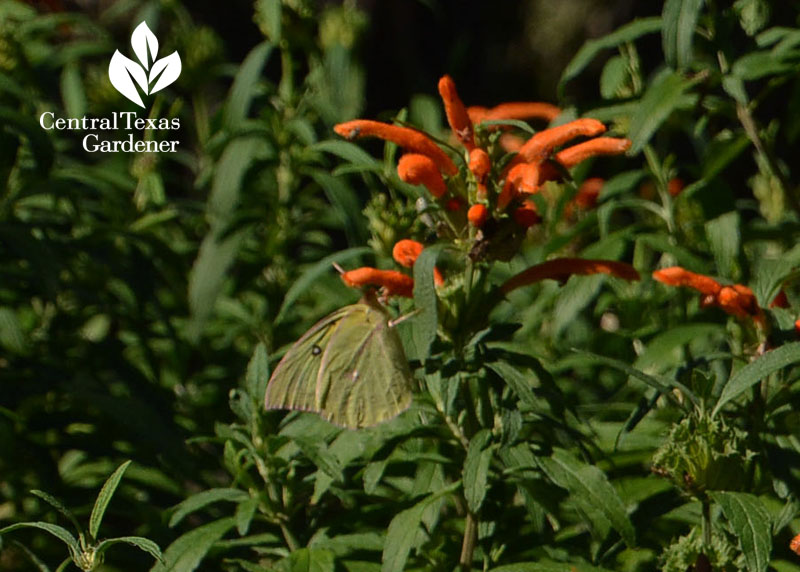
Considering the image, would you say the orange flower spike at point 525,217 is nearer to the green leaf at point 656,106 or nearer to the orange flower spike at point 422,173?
the orange flower spike at point 422,173

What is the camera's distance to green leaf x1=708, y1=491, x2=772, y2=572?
60.4 inches

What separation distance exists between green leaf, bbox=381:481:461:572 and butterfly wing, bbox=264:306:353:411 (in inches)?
8.7

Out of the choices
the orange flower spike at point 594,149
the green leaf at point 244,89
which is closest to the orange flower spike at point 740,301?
the orange flower spike at point 594,149

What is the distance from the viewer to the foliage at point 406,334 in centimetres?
171

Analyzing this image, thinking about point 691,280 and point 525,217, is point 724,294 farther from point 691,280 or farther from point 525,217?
point 525,217

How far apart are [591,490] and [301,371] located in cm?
49

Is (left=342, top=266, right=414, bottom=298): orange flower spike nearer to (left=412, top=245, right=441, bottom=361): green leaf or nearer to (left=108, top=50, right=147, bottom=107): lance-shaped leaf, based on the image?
(left=412, top=245, right=441, bottom=361): green leaf

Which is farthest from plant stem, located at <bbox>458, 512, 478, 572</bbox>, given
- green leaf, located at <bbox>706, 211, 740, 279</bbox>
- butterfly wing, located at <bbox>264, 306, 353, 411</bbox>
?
green leaf, located at <bbox>706, 211, 740, 279</bbox>

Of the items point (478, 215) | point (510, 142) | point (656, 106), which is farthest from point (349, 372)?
point (510, 142)

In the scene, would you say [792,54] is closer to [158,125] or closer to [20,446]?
[158,125]

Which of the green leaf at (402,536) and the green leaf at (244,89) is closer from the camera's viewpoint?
the green leaf at (402,536)

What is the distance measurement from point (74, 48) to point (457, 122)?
5.02ft

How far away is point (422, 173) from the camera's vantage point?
1646 mm

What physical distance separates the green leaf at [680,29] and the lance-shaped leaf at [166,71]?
52.5 inches
